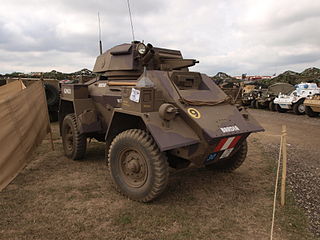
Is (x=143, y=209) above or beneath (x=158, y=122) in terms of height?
beneath

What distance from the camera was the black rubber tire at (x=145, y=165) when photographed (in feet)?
11.4

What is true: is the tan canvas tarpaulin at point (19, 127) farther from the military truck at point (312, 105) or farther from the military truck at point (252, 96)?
the military truck at point (252, 96)

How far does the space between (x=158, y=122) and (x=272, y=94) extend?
16.1 metres

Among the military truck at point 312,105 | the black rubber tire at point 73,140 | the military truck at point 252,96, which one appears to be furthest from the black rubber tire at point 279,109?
the black rubber tire at point 73,140

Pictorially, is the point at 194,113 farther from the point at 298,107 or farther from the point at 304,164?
the point at 298,107

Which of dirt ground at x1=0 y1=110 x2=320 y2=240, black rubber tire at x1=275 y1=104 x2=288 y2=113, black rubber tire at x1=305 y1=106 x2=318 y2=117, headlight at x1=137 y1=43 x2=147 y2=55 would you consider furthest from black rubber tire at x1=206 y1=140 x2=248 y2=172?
black rubber tire at x1=275 y1=104 x2=288 y2=113

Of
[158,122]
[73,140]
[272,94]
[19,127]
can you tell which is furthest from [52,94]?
[272,94]

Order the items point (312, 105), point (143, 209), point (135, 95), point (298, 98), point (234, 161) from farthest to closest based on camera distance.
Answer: point (298, 98) → point (312, 105) → point (234, 161) → point (135, 95) → point (143, 209)

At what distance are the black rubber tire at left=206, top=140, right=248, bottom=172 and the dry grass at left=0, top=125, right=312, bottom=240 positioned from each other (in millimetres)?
148

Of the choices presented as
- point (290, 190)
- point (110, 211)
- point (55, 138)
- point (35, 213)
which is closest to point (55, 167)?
point (35, 213)

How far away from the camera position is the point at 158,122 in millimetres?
3547

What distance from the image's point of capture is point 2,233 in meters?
3.03

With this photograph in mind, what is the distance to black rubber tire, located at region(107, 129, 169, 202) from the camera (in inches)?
137

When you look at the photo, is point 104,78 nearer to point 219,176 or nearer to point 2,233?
point 219,176
